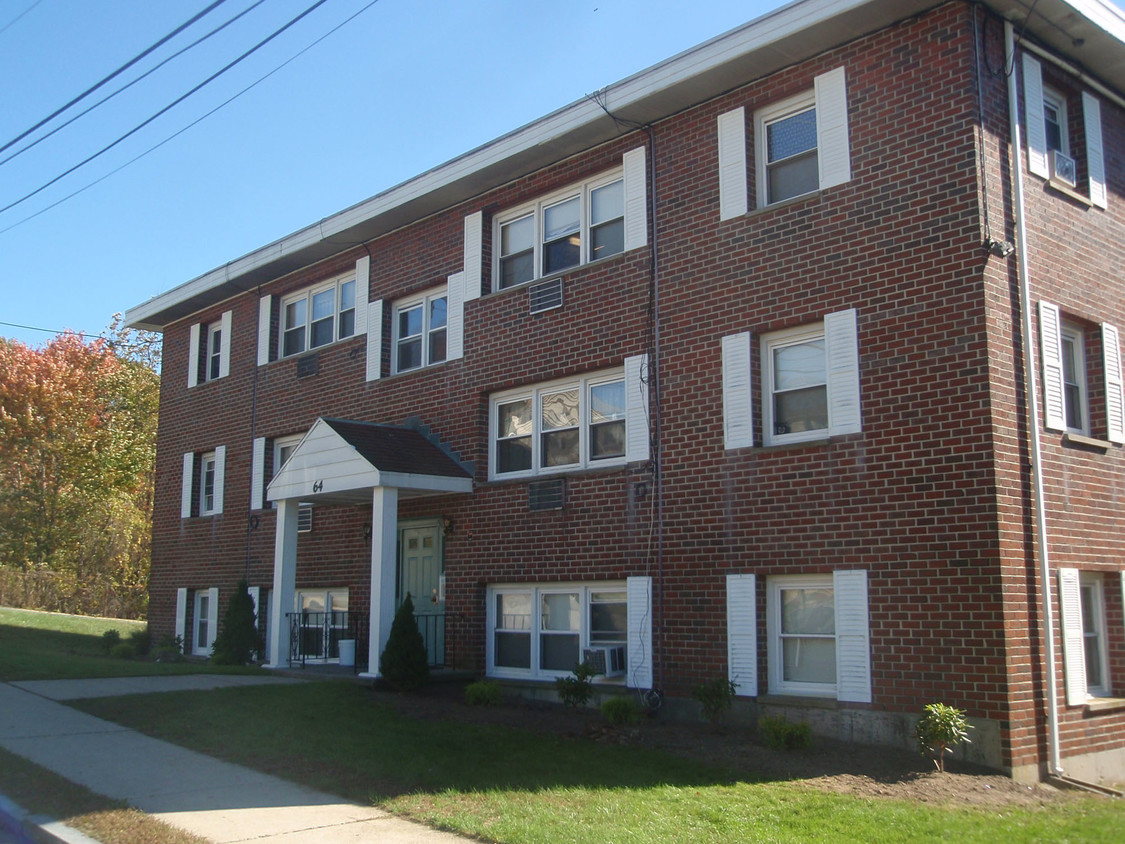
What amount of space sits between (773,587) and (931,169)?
4996mm

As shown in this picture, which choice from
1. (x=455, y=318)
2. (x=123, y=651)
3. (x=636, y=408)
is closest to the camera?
(x=636, y=408)

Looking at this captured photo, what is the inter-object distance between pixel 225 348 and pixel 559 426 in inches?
419

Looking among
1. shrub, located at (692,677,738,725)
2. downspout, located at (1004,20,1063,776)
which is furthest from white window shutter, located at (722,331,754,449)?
downspout, located at (1004,20,1063,776)

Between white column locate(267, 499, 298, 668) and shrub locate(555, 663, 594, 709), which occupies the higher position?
white column locate(267, 499, 298, 668)

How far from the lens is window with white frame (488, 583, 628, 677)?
14047 millimetres

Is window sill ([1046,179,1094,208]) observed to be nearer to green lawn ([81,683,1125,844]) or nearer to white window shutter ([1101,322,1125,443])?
white window shutter ([1101,322,1125,443])

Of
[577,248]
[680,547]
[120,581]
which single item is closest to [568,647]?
[680,547]

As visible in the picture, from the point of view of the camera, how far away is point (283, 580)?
1766cm

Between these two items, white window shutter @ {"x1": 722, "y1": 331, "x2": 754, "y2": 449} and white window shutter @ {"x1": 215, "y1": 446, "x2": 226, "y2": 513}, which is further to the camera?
white window shutter @ {"x1": 215, "y1": 446, "x2": 226, "y2": 513}

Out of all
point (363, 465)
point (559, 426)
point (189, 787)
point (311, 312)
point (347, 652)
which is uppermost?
point (311, 312)

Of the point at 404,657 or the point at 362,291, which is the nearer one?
the point at 404,657

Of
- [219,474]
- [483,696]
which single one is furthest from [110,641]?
[483,696]

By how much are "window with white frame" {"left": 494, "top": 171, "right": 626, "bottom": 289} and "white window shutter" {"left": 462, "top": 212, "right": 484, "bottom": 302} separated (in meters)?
0.28

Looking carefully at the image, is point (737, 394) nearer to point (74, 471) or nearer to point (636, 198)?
point (636, 198)
